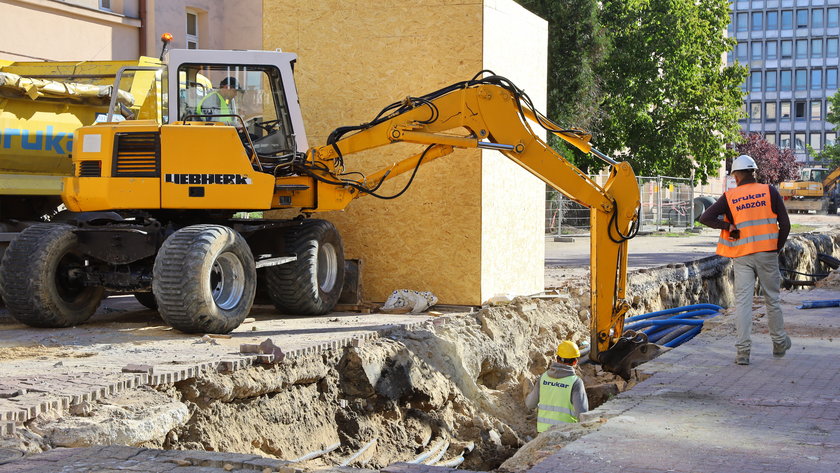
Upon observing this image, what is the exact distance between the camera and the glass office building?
9644 centimetres

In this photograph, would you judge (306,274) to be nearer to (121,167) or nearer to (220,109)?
(220,109)

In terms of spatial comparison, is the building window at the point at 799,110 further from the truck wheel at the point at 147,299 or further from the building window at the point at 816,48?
Answer: the truck wheel at the point at 147,299

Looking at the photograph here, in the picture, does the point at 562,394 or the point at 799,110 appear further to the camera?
the point at 799,110

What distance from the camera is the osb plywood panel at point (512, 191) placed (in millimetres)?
12805

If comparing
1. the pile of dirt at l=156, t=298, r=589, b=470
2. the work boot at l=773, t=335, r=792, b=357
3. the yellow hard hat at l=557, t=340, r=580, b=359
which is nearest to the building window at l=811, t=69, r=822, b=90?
the pile of dirt at l=156, t=298, r=589, b=470

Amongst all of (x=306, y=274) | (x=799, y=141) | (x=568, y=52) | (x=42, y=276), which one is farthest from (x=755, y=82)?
(x=42, y=276)

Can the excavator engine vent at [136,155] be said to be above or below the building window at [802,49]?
below

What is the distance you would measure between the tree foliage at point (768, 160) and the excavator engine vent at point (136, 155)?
199 ft

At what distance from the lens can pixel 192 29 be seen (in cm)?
2659

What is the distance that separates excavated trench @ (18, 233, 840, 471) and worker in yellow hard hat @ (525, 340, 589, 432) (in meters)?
0.95

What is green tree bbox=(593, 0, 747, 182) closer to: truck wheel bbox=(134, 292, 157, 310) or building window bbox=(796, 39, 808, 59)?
truck wheel bbox=(134, 292, 157, 310)

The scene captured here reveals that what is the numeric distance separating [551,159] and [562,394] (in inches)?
122

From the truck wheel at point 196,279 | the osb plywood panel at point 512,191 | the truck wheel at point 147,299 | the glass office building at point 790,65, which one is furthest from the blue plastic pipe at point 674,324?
the glass office building at point 790,65

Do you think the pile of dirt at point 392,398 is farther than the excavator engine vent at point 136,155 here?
No
